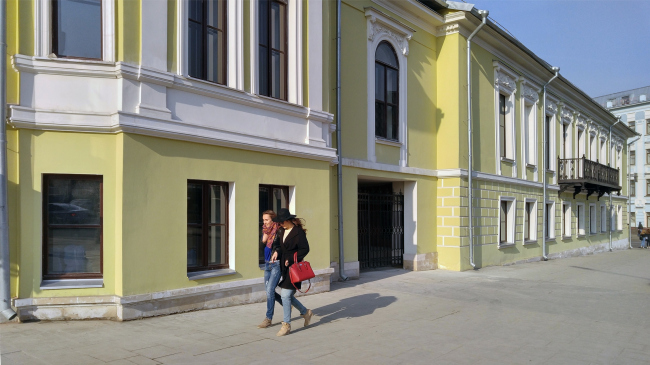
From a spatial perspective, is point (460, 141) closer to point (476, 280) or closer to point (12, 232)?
point (476, 280)

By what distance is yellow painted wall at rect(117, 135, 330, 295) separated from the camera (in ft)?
24.4

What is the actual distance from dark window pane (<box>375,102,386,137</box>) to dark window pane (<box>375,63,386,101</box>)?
0.21 meters

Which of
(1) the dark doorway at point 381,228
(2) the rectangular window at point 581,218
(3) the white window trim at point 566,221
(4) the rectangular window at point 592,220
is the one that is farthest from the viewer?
(4) the rectangular window at point 592,220

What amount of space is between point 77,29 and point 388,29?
27.8ft

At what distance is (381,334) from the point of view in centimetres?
730

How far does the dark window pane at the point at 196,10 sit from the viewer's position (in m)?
8.58

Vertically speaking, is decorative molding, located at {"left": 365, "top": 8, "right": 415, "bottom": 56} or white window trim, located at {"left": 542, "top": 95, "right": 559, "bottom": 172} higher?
decorative molding, located at {"left": 365, "top": 8, "right": 415, "bottom": 56}

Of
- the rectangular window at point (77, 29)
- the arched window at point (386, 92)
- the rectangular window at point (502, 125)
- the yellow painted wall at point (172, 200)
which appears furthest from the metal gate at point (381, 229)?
the rectangular window at point (77, 29)

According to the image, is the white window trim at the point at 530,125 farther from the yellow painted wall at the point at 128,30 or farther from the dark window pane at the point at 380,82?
the yellow painted wall at the point at 128,30

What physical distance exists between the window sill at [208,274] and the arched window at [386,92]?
21.0 feet

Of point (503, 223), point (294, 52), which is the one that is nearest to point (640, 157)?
point (503, 223)

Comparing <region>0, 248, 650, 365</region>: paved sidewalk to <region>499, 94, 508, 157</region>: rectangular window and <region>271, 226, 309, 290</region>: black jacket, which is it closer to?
<region>271, 226, 309, 290</region>: black jacket

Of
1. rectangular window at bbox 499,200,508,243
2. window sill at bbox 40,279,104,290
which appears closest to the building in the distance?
rectangular window at bbox 499,200,508,243

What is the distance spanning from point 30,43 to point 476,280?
10974 millimetres
